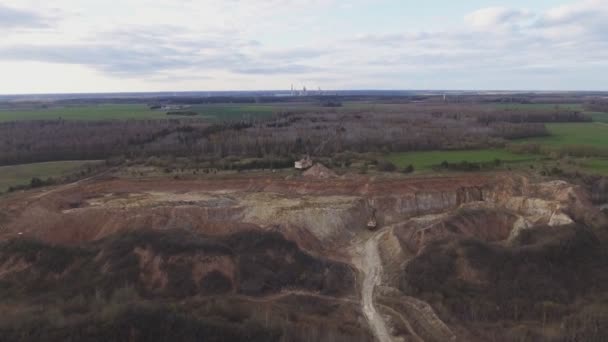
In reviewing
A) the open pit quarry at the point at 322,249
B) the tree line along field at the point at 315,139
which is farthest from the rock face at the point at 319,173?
the tree line along field at the point at 315,139

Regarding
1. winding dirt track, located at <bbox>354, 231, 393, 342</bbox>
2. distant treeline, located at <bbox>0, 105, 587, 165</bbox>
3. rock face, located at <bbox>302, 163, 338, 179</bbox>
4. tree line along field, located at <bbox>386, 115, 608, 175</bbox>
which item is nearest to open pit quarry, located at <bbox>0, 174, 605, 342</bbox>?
winding dirt track, located at <bbox>354, 231, 393, 342</bbox>

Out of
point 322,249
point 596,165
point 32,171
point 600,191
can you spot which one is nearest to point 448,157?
point 596,165

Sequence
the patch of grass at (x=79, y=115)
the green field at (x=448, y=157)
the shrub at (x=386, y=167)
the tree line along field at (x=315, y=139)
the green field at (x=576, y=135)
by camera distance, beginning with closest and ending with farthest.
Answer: the shrub at (x=386, y=167) → the green field at (x=448, y=157) → the tree line along field at (x=315, y=139) → the green field at (x=576, y=135) → the patch of grass at (x=79, y=115)

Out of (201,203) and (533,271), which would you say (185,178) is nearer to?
(201,203)

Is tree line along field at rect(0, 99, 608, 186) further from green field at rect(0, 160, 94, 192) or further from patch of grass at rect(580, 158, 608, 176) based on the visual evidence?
green field at rect(0, 160, 94, 192)

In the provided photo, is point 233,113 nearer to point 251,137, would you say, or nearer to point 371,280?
point 251,137

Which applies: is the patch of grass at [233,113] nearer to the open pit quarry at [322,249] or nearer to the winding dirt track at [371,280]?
the open pit quarry at [322,249]
